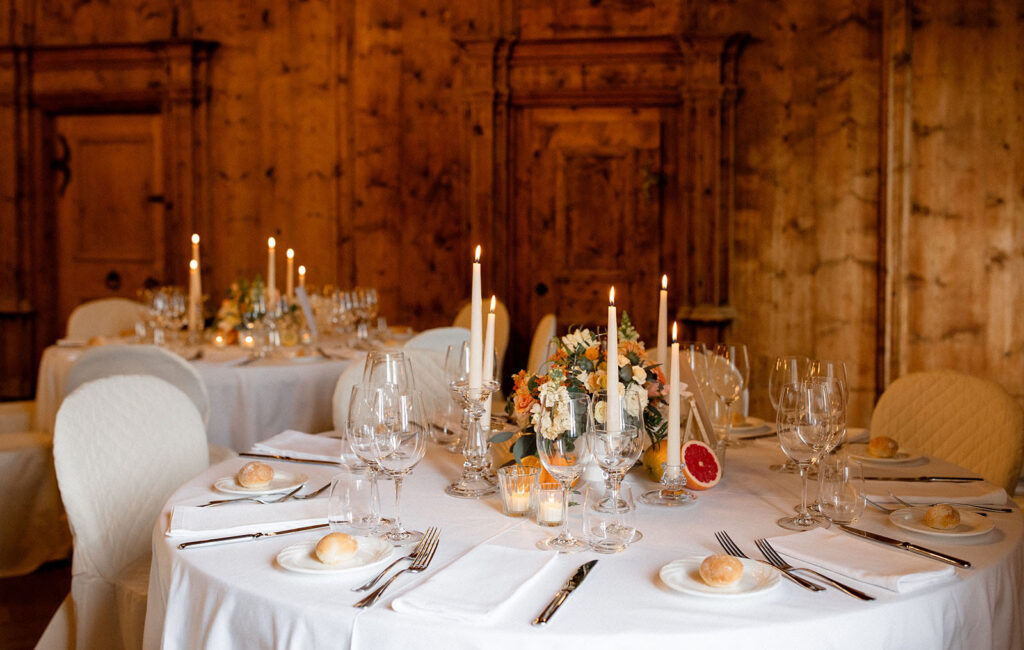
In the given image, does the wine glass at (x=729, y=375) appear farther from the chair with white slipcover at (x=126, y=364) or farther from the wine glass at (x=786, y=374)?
the chair with white slipcover at (x=126, y=364)

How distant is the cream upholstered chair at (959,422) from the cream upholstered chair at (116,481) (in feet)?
6.77

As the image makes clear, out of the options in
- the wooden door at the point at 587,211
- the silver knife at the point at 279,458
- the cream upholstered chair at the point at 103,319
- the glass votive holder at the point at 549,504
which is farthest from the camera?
the wooden door at the point at 587,211

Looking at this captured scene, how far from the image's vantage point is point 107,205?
678cm

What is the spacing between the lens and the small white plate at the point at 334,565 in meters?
1.51

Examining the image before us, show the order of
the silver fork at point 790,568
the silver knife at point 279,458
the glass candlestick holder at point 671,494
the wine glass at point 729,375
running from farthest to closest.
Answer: the wine glass at point 729,375 < the silver knife at point 279,458 < the glass candlestick holder at point 671,494 < the silver fork at point 790,568

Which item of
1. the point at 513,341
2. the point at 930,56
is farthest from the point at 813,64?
the point at 513,341

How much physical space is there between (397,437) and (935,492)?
45.3 inches

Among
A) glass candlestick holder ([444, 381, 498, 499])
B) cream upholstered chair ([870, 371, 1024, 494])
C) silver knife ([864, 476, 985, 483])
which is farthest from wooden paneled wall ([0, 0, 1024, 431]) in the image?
glass candlestick holder ([444, 381, 498, 499])

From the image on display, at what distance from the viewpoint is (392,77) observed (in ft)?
Result: 20.7

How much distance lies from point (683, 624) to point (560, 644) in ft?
0.59

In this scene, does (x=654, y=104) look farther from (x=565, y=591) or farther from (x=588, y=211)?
(x=565, y=591)

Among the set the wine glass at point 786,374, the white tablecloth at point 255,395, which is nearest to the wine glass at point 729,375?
the wine glass at point 786,374

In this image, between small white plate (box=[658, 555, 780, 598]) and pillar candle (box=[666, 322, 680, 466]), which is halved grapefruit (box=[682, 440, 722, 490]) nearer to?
pillar candle (box=[666, 322, 680, 466])

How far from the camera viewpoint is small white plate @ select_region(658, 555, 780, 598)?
1.41 metres
